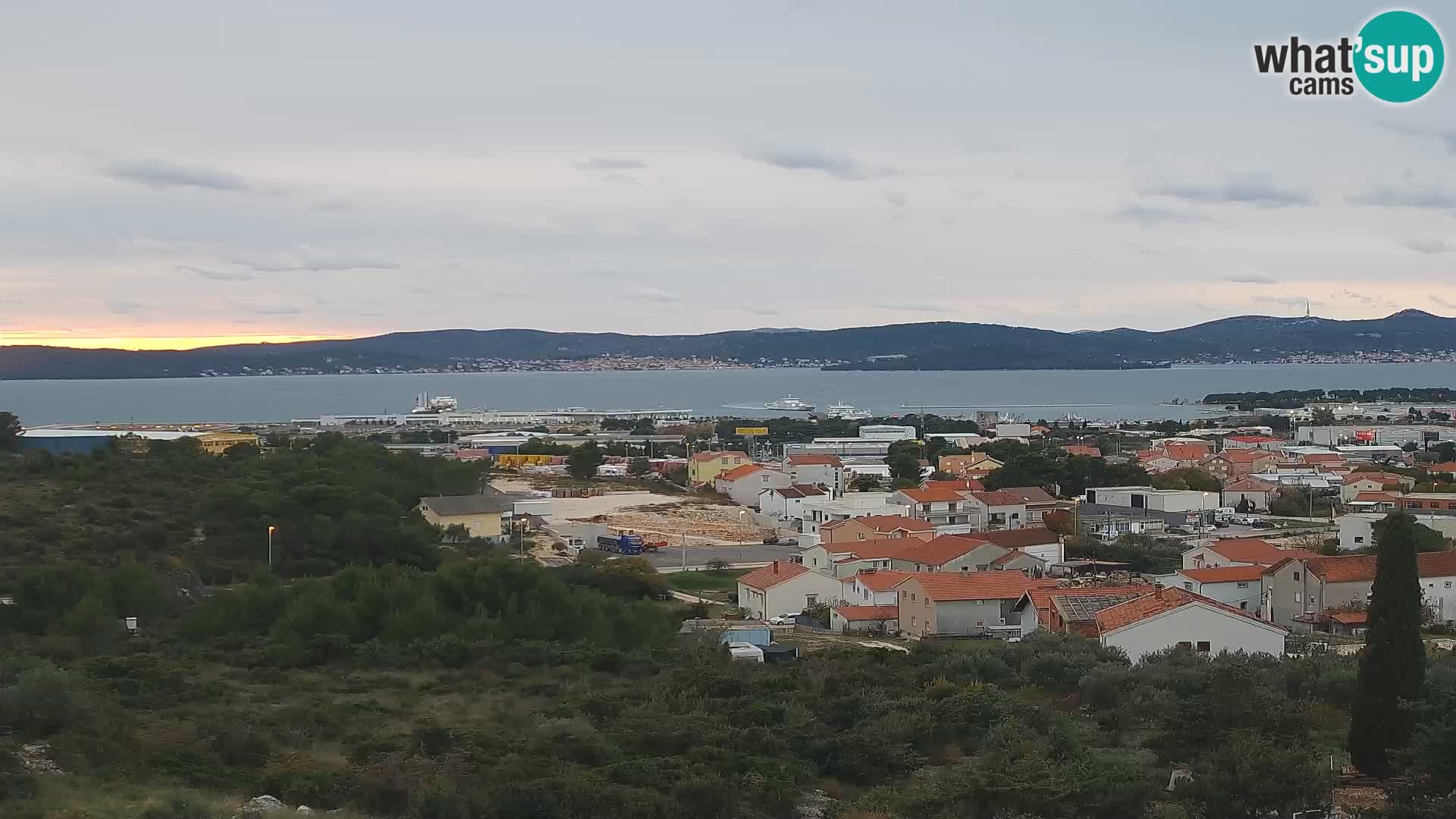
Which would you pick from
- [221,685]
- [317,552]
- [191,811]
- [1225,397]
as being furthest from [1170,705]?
[1225,397]

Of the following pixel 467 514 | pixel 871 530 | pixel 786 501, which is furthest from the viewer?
pixel 786 501

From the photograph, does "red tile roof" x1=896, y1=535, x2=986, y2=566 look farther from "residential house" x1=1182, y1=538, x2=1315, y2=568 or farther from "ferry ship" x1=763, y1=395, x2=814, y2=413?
"ferry ship" x1=763, y1=395, x2=814, y2=413

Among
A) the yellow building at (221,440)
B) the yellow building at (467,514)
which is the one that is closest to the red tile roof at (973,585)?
the yellow building at (467,514)

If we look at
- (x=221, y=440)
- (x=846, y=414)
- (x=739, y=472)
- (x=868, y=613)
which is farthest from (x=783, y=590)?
(x=846, y=414)

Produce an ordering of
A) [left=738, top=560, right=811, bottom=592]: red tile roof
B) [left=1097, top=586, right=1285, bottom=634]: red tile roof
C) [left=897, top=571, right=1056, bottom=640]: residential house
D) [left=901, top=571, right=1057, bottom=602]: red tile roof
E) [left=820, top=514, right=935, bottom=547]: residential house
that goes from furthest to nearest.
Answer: [left=820, top=514, right=935, bottom=547]: residential house
[left=738, top=560, right=811, bottom=592]: red tile roof
[left=901, top=571, right=1057, bottom=602]: red tile roof
[left=897, top=571, right=1056, bottom=640]: residential house
[left=1097, top=586, right=1285, bottom=634]: red tile roof

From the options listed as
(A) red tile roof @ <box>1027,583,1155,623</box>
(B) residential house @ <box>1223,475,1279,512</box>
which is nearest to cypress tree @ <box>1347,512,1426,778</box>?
(A) red tile roof @ <box>1027,583,1155,623</box>

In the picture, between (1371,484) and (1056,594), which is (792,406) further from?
(1056,594)

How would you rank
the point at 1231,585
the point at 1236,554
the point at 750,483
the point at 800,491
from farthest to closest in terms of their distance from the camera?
1. the point at 750,483
2. the point at 800,491
3. the point at 1236,554
4. the point at 1231,585
